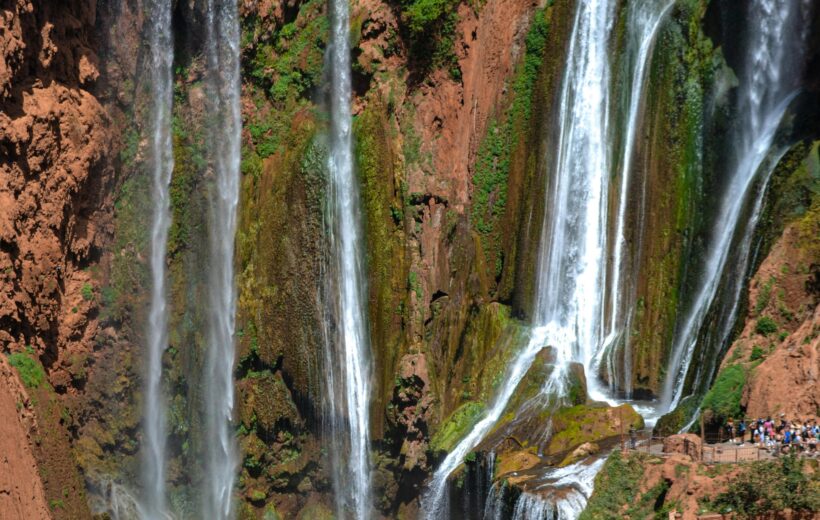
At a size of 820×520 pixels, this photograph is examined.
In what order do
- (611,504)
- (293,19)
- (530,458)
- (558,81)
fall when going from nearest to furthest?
(611,504)
(530,458)
(558,81)
(293,19)

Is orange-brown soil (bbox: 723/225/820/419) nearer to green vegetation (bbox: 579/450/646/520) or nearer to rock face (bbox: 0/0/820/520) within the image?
green vegetation (bbox: 579/450/646/520)

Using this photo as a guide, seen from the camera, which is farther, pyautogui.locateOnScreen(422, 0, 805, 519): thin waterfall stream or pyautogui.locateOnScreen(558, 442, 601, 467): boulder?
pyautogui.locateOnScreen(422, 0, 805, 519): thin waterfall stream

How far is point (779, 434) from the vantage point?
96.6 feet

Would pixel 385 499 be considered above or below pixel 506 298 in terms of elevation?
below

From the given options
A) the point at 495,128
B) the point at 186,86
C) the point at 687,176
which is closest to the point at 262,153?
the point at 186,86

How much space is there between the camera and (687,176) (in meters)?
36.6

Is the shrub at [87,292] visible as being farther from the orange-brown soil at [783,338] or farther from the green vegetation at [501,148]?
the orange-brown soil at [783,338]

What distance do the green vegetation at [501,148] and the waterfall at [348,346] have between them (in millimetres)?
3592

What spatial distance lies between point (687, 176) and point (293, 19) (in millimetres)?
13946

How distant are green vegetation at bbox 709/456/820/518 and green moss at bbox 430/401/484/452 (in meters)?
11.7

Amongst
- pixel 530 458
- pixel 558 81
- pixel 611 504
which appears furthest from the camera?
pixel 558 81

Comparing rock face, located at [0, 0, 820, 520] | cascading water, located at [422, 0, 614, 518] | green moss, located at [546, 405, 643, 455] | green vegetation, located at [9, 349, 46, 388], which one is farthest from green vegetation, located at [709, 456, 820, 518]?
green vegetation, located at [9, 349, 46, 388]

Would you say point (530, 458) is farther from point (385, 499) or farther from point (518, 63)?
point (518, 63)

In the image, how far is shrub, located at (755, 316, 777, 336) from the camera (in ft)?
103
